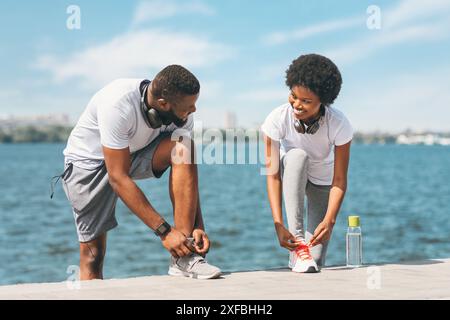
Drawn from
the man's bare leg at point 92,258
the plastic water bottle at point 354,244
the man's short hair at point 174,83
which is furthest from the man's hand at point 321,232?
the man's bare leg at point 92,258

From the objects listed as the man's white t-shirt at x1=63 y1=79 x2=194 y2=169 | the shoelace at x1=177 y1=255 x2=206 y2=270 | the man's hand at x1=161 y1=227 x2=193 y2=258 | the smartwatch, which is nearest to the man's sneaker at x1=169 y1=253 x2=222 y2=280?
the shoelace at x1=177 y1=255 x2=206 y2=270

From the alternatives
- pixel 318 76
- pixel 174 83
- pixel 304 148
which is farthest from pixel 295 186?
pixel 174 83

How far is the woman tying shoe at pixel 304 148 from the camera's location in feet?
16.2

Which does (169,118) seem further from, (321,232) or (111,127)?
(321,232)

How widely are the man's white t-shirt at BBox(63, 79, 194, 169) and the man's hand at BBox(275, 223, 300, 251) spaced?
0.89 metres

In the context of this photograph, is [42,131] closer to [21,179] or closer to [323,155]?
[21,179]

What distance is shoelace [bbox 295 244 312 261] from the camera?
16.5ft

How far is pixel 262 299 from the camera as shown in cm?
401

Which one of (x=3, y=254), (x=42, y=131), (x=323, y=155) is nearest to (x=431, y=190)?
(x=3, y=254)

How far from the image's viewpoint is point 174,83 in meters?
4.55

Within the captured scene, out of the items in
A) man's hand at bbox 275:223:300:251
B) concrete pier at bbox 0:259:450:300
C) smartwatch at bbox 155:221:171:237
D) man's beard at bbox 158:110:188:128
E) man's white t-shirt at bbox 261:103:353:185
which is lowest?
concrete pier at bbox 0:259:450:300

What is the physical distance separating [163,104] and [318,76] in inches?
41.2

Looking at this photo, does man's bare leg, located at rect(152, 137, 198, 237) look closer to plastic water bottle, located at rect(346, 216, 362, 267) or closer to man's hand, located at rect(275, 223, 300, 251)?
man's hand, located at rect(275, 223, 300, 251)

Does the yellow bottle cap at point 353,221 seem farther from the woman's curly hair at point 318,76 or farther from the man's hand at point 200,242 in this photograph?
the man's hand at point 200,242
